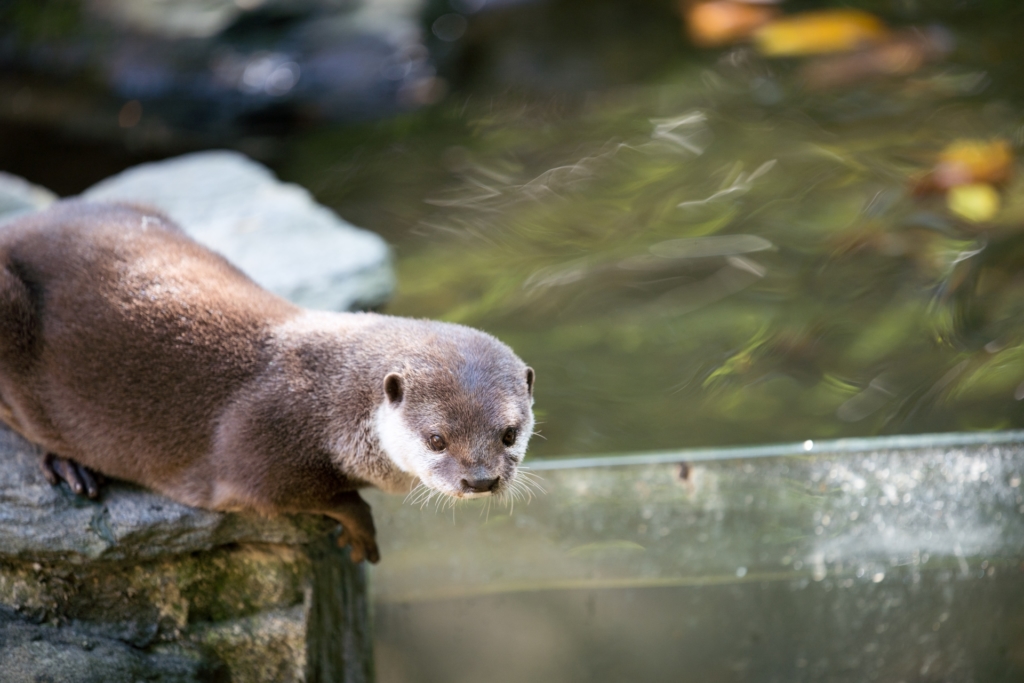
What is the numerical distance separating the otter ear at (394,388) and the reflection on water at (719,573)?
34.4 inches

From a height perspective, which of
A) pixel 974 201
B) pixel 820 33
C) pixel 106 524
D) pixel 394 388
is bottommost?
pixel 106 524

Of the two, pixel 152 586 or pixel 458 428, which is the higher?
pixel 458 428

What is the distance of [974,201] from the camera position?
516 cm

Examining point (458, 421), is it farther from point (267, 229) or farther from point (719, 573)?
point (267, 229)

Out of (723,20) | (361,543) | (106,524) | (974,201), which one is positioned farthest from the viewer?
(723,20)

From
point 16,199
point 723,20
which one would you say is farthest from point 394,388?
point 723,20

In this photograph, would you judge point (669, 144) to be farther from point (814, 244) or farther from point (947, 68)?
point (947, 68)

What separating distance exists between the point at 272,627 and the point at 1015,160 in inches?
179

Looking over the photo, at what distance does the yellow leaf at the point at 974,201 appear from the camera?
504cm

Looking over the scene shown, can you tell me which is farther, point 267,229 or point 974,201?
point 974,201

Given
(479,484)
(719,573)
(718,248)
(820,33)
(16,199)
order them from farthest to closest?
(820,33), (718,248), (16,199), (719,573), (479,484)

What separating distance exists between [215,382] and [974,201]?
160 inches

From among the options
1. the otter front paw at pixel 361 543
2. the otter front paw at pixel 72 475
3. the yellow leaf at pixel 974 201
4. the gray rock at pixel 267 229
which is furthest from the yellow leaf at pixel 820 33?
the otter front paw at pixel 72 475

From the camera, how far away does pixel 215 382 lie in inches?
103
